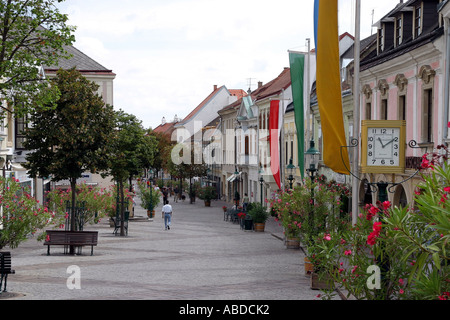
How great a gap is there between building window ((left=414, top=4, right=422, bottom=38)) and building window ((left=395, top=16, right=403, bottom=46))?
1.25 m

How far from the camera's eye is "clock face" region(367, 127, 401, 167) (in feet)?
44.0

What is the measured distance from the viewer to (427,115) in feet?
71.2

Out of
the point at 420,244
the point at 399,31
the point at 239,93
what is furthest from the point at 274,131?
the point at 239,93

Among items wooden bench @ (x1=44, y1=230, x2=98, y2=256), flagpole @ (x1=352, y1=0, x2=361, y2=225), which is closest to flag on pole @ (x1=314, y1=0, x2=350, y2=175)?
A: flagpole @ (x1=352, y1=0, x2=361, y2=225)

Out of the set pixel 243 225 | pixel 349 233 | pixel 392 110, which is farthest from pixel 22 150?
pixel 349 233

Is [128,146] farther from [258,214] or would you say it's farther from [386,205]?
[386,205]

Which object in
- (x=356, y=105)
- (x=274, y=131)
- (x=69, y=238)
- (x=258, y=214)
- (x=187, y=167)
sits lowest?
(x=258, y=214)

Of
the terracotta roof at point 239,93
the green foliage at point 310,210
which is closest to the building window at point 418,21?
the green foliage at point 310,210

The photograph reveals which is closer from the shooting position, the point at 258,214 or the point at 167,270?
the point at 167,270

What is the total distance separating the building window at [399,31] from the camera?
2528cm

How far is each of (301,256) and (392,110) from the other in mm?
6225

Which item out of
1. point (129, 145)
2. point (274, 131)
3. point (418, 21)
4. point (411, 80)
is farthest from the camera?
point (274, 131)

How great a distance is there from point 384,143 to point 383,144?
1.1 inches
